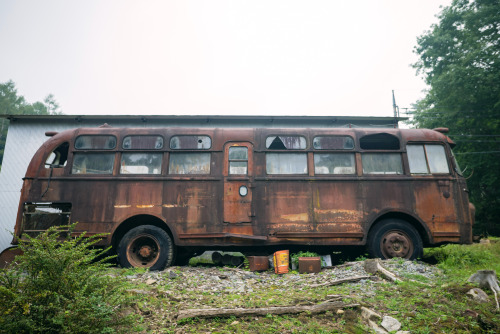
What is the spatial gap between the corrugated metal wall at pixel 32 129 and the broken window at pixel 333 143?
5850mm

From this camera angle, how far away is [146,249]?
6262 millimetres

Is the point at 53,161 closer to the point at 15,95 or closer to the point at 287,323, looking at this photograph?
the point at 287,323

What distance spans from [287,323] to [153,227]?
153 inches

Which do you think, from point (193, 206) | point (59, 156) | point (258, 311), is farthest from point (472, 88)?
point (59, 156)

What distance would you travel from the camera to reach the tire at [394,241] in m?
6.23

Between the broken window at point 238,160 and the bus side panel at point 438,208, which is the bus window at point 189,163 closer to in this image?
the broken window at point 238,160

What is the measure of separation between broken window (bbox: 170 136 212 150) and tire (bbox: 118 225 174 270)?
6.21 feet

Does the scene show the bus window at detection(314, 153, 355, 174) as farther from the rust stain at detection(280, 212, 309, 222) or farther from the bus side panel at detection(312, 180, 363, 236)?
the rust stain at detection(280, 212, 309, 222)

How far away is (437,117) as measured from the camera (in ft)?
56.3

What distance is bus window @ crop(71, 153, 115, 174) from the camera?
21.4 feet

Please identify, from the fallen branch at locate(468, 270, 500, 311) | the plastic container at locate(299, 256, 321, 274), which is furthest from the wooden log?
the plastic container at locate(299, 256, 321, 274)

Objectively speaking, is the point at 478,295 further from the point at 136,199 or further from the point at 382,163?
the point at 136,199

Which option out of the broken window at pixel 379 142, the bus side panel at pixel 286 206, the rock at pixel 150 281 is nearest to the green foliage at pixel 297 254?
the bus side panel at pixel 286 206

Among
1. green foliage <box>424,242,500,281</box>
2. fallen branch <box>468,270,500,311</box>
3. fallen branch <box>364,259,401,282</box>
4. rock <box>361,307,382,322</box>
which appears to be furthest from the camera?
green foliage <box>424,242,500,281</box>
